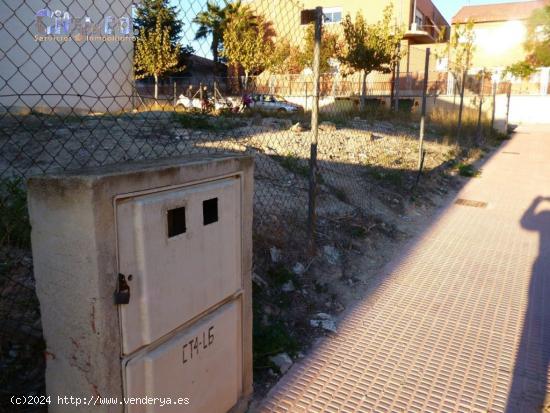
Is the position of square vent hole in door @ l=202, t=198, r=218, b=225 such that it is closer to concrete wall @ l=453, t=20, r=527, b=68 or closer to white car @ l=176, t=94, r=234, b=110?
white car @ l=176, t=94, r=234, b=110

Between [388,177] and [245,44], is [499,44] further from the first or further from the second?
[245,44]

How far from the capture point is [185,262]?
178 cm

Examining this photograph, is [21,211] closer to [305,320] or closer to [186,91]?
[186,91]

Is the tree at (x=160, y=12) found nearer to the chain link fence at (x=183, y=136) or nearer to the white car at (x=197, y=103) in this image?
the chain link fence at (x=183, y=136)

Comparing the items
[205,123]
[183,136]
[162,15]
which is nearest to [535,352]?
[162,15]

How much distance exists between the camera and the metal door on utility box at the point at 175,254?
5.14ft

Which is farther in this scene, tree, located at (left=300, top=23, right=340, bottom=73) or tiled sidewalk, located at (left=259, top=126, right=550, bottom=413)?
tree, located at (left=300, top=23, right=340, bottom=73)

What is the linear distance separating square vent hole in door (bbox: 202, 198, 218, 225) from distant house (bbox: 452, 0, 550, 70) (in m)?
41.8

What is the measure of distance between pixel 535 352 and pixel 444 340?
0.58 metres

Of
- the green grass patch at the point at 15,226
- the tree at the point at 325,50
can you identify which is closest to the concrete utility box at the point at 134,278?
the green grass patch at the point at 15,226

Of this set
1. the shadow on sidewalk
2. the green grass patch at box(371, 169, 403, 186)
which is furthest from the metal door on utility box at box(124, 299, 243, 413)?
the green grass patch at box(371, 169, 403, 186)

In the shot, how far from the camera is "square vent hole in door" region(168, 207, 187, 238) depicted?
1.71 m

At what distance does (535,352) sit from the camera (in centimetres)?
303

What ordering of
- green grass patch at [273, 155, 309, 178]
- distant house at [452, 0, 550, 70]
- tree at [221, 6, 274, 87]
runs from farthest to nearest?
distant house at [452, 0, 550, 70]
green grass patch at [273, 155, 309, 178]
tree at [221, 6, 274, 87]
